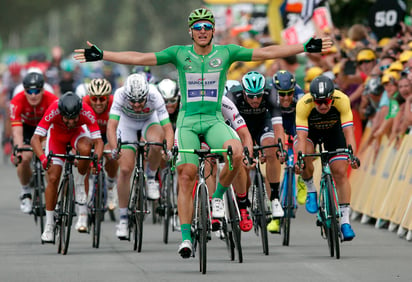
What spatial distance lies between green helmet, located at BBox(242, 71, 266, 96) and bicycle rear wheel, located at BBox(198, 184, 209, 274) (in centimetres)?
253

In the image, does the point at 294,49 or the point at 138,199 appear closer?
the point at 294,49

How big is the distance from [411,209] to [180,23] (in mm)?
98487

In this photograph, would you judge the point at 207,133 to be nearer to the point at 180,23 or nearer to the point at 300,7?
the point at 300,7

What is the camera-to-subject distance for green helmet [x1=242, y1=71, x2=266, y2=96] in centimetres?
1440

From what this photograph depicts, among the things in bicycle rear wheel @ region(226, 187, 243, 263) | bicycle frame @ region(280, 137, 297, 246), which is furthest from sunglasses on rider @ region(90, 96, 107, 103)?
bicycle rear wheel @ region(226, 187, 243, 263)

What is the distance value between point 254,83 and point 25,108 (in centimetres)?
357

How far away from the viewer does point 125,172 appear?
14797 millimetres

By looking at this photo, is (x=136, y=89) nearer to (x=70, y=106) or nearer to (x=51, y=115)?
(x=70, y=106)

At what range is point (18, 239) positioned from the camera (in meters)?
15.5

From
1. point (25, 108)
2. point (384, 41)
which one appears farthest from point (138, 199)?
point (384, 41)

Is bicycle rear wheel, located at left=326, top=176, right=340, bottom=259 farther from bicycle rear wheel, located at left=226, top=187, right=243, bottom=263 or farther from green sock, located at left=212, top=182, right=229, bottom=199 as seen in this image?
green sock, located at left=212, top=182, right=229, bottom=199

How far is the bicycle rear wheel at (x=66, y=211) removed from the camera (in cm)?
1379

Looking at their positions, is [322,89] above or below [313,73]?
below

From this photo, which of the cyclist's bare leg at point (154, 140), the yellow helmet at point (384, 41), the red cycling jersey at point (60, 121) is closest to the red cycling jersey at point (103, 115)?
the cyclist's bare leg at point (154, 140)
